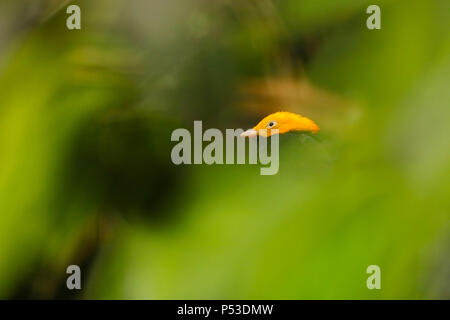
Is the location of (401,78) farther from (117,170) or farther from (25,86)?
(25,86)

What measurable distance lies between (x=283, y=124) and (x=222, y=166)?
123 mm

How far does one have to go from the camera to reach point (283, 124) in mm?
794

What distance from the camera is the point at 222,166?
0.79m

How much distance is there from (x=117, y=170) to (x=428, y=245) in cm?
52

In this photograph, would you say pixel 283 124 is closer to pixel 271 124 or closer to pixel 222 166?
pixel 271 124

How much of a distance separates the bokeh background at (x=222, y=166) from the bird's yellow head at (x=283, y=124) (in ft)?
0.04

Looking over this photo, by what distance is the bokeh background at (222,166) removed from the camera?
30.5 inches

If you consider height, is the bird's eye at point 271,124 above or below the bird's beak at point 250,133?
above

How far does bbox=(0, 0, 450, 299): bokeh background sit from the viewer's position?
77cm

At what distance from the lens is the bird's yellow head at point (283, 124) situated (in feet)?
2.60

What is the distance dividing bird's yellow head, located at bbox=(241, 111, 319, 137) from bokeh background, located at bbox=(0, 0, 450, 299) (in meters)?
0.01

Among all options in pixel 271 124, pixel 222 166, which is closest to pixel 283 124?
pixel 271 124

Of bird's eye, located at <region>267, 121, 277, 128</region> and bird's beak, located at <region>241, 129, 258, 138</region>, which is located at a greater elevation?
bird's eye, located at <region>267, 121, 277, 128</region>
